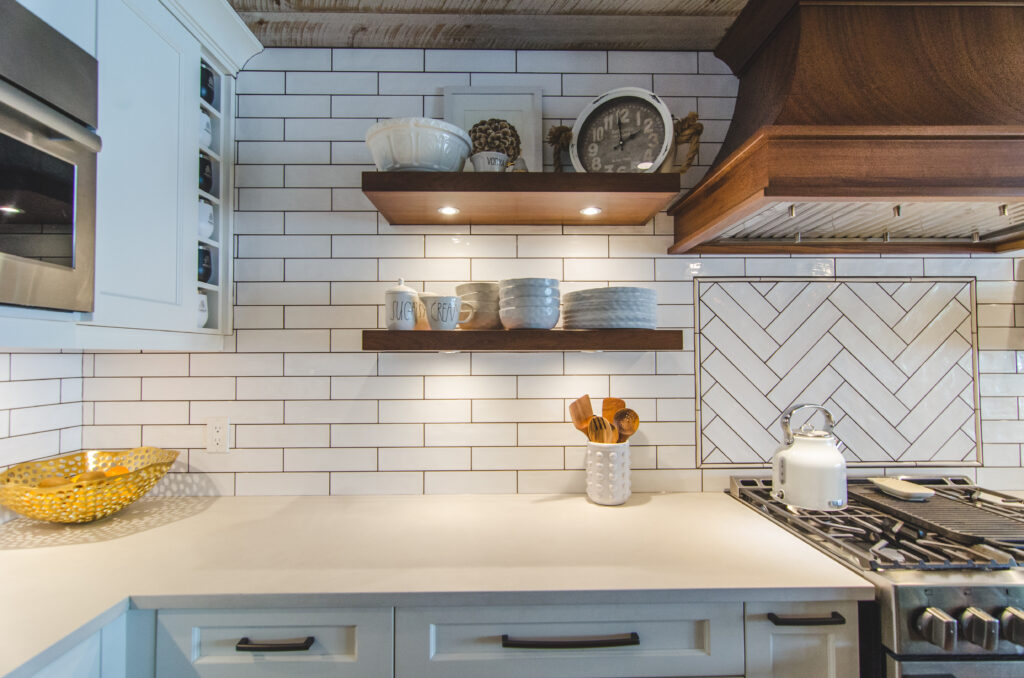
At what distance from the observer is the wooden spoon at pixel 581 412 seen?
1.44m

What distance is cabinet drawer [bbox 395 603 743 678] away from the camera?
Result: 946 mm

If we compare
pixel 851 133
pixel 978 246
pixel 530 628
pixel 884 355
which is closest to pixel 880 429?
pixel 884 355

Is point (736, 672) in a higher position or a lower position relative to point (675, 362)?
lower

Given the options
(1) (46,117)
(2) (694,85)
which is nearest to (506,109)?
(2) (694,85)

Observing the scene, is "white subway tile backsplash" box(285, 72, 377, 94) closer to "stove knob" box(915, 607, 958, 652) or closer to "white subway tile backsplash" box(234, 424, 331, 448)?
"white subway tile backsplash" box(234, 424, 331, 448)

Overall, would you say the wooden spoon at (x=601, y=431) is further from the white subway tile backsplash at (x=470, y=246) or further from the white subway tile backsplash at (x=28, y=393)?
the white subway tile backsplash at (x=28, y=393)

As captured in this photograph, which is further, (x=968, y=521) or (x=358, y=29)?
(x=358, y=29)

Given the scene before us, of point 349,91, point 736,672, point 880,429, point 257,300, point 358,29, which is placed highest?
point 358,29

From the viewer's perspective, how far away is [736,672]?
959mm

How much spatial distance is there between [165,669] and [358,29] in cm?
172

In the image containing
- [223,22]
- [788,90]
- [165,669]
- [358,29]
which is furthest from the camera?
[358,29]

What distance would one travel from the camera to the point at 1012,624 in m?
0.88

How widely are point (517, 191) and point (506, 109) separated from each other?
1.53ft

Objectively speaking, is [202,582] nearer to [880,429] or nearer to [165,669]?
[165,669]
